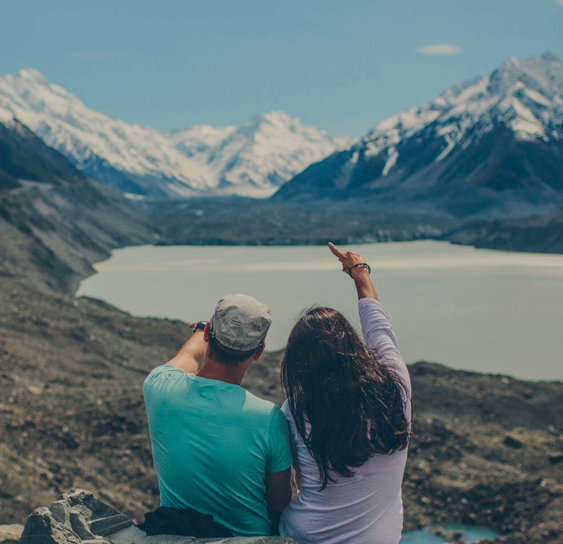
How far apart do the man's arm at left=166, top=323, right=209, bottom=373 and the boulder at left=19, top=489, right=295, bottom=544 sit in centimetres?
81

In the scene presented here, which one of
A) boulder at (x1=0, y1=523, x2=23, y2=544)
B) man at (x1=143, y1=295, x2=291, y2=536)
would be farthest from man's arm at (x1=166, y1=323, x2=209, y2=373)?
boulder at (x1=0, y1=523, x2=23, y2=544)

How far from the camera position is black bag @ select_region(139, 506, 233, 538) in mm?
3188

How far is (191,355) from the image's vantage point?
11.7ft

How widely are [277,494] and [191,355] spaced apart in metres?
0.83

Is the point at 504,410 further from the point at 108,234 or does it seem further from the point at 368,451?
the point at 108,234

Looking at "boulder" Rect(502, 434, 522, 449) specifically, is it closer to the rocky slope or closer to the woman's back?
the rocky slope

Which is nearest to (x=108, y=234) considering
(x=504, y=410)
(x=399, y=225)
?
(x=399, y=225)

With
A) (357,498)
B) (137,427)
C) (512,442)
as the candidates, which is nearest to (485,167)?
(512,442)

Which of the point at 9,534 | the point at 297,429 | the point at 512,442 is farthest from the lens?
the point at 512,442

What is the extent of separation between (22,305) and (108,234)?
51.1 meters

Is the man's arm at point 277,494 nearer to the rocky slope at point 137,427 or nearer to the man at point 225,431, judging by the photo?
the man at point 225,431

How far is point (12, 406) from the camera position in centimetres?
986

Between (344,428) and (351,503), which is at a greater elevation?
(344,428)

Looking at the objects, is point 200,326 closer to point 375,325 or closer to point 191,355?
point 191,355
